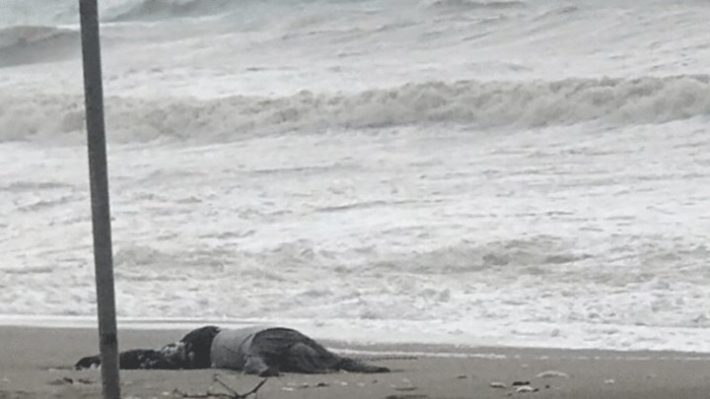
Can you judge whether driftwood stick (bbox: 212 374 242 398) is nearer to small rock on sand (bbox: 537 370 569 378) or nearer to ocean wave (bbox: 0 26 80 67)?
small rock on sand (bbox: 537 370 569 378)

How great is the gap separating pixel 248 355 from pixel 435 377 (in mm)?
742

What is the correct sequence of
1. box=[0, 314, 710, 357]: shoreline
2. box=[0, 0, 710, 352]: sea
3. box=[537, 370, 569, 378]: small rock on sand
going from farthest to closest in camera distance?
box=[0, 0, 710, 352]: sea < box=[0, 314, 710, 357]: shoreline < box=[537, 370, 569, 378]: small rock on sand

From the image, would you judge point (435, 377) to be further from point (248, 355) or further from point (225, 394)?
point (225, 394)

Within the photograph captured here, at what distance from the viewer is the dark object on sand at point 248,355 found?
18.9ft

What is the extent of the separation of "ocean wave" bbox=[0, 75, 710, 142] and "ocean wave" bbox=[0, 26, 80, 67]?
20.8 ft

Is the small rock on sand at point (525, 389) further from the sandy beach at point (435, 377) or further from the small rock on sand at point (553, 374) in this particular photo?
the small rock on sand at point (553, 374)

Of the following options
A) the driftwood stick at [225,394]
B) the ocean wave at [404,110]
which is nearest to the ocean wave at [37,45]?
the ocean wave at [404,110]

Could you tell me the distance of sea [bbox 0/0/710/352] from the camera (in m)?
9.06

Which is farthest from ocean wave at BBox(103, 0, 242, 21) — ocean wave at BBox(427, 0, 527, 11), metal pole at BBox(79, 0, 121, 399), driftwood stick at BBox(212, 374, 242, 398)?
metal pole at BBox(79, 0, 121, 399)

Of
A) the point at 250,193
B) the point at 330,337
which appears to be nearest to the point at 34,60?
the point at 250,193

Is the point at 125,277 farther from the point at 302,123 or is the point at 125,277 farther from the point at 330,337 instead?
the point at 302,123

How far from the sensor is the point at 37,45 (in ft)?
93.6

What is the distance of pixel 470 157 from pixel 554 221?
456 centimetres

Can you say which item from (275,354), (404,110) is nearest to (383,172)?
(404,110)
